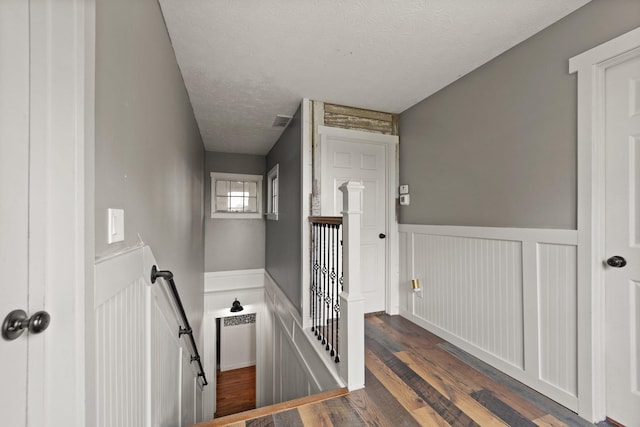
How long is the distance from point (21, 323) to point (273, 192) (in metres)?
4.11

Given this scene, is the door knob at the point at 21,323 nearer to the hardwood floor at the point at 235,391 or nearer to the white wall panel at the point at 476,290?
the white wall panel at the point at 476,290

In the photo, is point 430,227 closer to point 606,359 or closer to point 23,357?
point 606,359

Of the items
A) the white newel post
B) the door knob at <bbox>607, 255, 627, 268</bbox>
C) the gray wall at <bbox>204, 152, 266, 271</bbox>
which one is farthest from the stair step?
the gray wall at <bbox>204, 152, 266, 271</bbox>

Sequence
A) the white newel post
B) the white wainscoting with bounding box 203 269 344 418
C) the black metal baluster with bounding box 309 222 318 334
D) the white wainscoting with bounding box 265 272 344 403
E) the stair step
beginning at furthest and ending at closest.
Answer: the black metal baluster with bounding box 309 222 318 334
the white wainscoting with bounding box 203 269 344 418
the white wainscoting with bounding box 265 272 344 403
the white newel post
the stair step

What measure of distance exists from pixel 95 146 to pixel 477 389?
7.51 ft

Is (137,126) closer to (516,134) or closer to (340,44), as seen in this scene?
Answer: (340,44)

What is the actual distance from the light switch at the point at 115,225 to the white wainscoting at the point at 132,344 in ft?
0.20

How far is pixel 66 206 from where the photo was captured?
2.23 feet

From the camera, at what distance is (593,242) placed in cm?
149

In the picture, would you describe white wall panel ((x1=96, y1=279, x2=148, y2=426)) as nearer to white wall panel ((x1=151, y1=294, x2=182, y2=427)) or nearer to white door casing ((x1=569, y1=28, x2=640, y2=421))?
white wall panel ((x1=151, y1=294, x2=182, y2=427))

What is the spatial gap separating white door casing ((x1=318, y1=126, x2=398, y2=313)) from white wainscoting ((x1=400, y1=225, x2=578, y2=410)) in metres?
0.46

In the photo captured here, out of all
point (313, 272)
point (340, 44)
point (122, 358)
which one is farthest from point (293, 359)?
point (340, 44)

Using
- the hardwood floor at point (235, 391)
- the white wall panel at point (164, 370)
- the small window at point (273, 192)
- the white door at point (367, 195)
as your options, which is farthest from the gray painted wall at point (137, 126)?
the hardwood floor at point (235, 391)

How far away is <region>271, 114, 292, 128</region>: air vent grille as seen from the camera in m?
3.29
